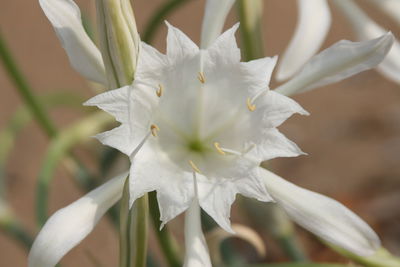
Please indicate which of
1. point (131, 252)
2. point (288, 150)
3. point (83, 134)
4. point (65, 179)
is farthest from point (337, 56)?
point (65, 179)

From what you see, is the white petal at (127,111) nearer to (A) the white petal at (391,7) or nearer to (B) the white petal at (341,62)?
(B) the white petal at (341,62)

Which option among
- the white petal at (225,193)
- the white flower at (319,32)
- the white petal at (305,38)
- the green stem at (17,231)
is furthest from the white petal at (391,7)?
the green stem at (17,231)

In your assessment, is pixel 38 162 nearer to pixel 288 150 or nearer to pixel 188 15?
pixel 188 15

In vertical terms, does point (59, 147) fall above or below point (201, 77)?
below

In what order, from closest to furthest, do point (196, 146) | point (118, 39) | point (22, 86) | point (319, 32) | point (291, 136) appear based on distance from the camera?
1. point (118, 39)
2. point (196, 146)
3. point (319, 32)
4. point (22, 86)
5. point (291, 136)

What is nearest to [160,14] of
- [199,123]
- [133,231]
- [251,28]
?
[251,28]

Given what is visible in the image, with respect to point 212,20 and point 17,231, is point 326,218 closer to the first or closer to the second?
point 212,20
